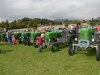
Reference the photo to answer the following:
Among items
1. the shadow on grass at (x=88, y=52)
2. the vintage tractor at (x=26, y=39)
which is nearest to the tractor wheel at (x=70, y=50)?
the shadow on grass at (x=88, y=52)

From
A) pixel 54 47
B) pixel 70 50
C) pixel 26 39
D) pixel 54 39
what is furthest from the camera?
pixel 26 39

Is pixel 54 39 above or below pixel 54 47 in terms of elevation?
above

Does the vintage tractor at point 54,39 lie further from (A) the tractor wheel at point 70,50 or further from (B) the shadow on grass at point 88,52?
(A) the tractor wheel at point 70,50

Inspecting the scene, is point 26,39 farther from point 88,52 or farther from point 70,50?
point 88,52

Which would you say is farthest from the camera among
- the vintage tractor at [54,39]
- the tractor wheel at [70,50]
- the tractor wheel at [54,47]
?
the vintage tractor at [54,39]

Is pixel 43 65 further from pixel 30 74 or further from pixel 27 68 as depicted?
pixel 30 74

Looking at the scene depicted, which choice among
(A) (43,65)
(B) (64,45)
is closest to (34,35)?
(B) (64,45)

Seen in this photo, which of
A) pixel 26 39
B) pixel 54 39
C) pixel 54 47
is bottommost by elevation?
pixel 54 47

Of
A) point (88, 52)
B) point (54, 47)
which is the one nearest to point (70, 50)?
point (88, 52)

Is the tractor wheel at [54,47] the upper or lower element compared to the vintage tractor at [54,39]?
lower

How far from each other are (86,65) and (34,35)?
6.96 metres

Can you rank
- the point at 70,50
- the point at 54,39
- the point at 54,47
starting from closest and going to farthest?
the point at 70,50 → the point at 54,47 → the point at 54,39

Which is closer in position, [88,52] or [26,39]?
[88,52]

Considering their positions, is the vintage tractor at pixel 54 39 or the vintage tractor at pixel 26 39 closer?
the vintage tractor at pixel 54 39
